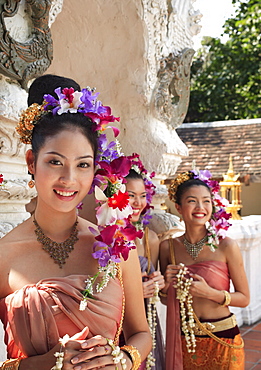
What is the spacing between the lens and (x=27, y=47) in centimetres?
224

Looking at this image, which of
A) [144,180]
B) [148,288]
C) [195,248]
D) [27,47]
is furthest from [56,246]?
[195,248]

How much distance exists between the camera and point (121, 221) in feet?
5.41

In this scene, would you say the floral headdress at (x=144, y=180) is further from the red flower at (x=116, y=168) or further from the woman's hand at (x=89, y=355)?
the woman's hand at (x=89, y=355)

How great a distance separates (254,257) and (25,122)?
513cm

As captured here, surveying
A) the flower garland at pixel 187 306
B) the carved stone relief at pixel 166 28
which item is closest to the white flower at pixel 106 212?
the flower garland at pixel 187 306

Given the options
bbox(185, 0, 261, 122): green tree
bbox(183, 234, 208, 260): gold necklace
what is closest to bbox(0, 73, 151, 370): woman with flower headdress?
bbox(183, 234, 208, 260): gold necklace

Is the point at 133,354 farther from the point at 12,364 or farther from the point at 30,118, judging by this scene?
the point at 30,118

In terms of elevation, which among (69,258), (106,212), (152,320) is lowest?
(152,320)

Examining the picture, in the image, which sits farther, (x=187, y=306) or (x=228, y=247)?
(x=228, y=247)

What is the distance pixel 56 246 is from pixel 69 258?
0.19ft

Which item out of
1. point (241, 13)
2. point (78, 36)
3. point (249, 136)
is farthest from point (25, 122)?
point (241, 13)

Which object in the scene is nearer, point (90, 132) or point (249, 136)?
point (90, 132)

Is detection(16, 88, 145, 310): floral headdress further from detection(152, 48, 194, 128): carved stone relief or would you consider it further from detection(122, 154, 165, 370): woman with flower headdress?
detection(152, 48, 194, 128): carved stone relief

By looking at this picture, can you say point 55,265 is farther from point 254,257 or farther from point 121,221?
point 254,257
